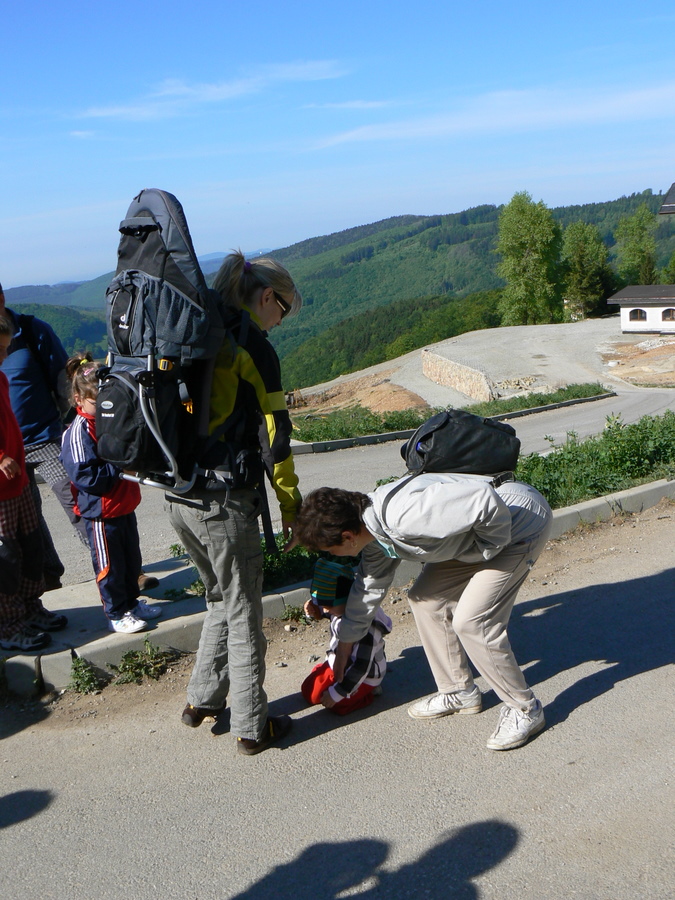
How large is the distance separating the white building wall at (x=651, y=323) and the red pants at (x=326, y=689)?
51.6 metres

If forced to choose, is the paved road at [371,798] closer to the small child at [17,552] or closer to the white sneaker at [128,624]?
the white sneaker at [128,624]

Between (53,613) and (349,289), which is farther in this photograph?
(349,289)

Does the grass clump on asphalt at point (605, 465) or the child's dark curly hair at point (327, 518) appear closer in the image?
the child's dark curly hair at point (327, 518)

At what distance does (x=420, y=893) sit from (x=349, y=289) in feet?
635

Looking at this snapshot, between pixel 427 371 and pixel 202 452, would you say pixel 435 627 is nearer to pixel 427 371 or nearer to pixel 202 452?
pixel 202 452

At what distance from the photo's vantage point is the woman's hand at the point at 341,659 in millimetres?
3828

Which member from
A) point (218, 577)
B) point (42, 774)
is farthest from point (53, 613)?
point (218, 577)

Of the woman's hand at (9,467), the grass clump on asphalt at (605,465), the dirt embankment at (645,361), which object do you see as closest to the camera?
the woman's hand at (9,467)

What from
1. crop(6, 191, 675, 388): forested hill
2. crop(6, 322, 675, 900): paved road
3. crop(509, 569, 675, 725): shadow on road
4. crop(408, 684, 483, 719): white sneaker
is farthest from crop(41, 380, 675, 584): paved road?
crop(6, 191, 675, 388): forested hill

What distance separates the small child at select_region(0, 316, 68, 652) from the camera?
172 inches

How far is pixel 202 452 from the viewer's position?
331cm

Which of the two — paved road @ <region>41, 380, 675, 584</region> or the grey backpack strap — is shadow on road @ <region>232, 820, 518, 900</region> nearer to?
the grey backpack strap

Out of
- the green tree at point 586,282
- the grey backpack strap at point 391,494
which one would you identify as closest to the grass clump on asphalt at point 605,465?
the grey backpack strap at point 391,494

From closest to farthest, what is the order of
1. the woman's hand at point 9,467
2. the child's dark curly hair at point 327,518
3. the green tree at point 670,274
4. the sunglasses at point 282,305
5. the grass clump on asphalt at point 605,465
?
the child's dark curly hair at point 327,518, the sunglasses at point 282,305, the woman's hand at point 9,467, the grass clump on asphalt at point 605,465, the green tree at point 670,274
